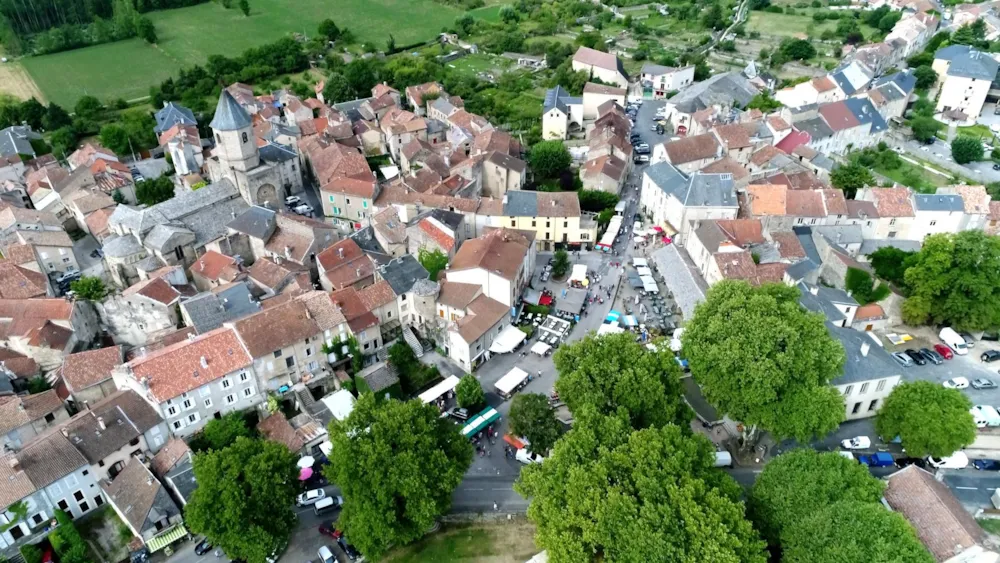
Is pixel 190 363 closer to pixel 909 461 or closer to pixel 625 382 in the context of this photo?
pixel 625 382

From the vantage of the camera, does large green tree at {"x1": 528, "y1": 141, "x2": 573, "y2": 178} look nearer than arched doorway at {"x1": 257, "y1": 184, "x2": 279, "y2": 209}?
No

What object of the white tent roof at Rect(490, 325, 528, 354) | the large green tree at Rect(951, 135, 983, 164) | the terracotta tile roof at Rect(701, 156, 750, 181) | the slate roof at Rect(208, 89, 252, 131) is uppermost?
the slate roof at Rect(208, 89, 252, 131)

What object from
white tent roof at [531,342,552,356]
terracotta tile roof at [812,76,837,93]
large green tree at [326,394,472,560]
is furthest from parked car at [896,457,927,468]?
A: terracotta tile roof at [812,76,837,93]

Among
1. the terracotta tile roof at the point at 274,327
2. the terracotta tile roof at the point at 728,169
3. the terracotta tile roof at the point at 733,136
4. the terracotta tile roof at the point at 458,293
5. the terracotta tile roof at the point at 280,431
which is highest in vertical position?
the terracotta tile roof at the point at 733,136

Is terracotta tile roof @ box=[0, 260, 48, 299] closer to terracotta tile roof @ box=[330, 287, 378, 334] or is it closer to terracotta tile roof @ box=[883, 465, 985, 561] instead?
terracotta tile roof @ box=[330, 287, 378, 334]

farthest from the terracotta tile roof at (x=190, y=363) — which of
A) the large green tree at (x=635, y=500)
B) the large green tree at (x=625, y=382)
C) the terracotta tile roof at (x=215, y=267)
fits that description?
the large green tree at (x=625, y=382)

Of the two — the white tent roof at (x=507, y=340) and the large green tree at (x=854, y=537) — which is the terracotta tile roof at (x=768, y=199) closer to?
the white tent roof at (x=507, y=340)

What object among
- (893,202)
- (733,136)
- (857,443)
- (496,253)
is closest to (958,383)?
(857,443)
